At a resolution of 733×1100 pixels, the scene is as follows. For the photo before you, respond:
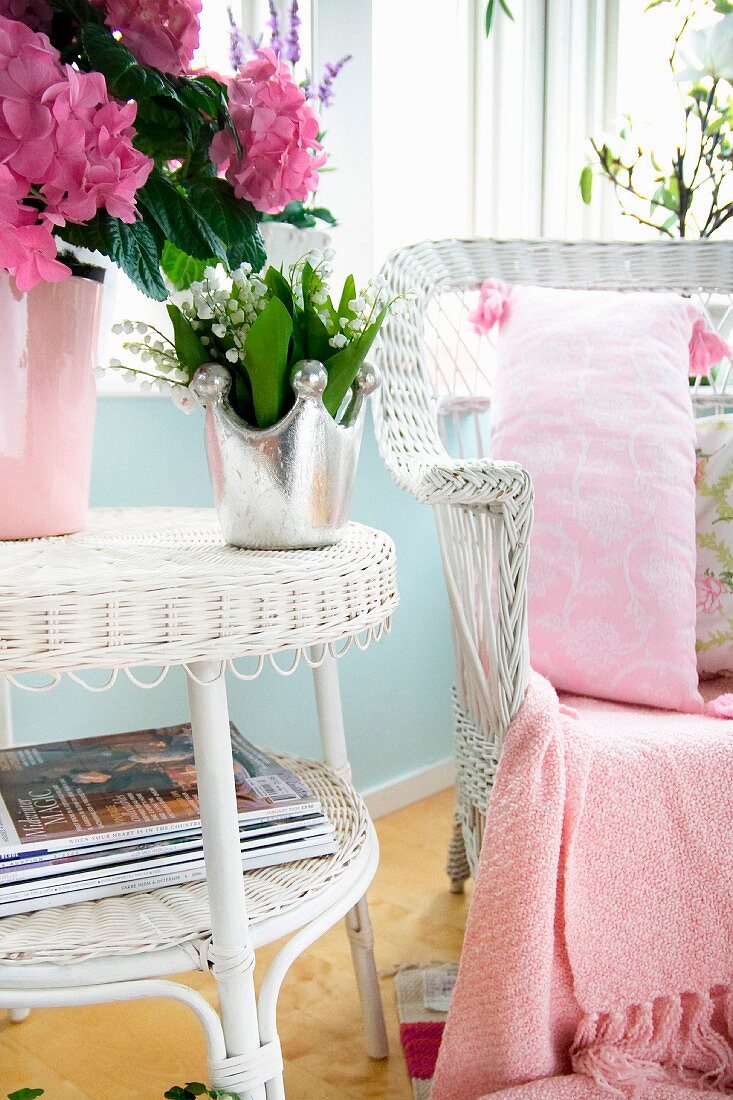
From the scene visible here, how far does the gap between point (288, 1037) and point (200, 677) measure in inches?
24.7

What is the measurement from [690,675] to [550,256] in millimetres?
666

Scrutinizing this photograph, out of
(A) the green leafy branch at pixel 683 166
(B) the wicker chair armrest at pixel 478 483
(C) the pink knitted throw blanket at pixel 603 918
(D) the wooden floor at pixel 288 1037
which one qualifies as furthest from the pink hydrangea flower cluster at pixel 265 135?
(A) the green leafy branch at pixel 683 166

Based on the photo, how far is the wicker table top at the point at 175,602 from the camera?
0.58 metres

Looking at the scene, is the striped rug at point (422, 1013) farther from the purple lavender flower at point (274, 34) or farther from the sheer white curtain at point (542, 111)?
the sheer white curtain at point (542, 111)

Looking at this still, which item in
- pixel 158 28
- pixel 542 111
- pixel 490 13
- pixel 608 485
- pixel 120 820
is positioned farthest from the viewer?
pixel 542 111

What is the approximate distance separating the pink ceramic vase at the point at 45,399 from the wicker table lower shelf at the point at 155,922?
310 millimetres

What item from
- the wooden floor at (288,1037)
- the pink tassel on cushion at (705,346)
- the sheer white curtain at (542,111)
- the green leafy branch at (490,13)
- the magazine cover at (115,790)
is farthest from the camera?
the sheer white curtain at (542,111)

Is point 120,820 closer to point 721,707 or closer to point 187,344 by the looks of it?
point 187,344

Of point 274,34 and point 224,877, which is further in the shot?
point 274,34

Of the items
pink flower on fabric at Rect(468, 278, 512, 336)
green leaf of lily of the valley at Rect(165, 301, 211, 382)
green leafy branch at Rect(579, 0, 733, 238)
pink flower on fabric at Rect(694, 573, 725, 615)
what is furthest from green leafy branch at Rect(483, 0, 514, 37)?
green leaf of lily of the valley at Rect(165, 301, 211, 382)

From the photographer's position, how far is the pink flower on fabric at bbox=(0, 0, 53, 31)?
69cm

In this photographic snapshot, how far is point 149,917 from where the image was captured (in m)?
0.74

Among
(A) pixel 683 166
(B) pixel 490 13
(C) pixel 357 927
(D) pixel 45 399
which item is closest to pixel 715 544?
(C) pixel 357 927

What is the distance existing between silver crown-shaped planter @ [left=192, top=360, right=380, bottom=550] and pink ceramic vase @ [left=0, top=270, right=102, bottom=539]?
0.44 ft
